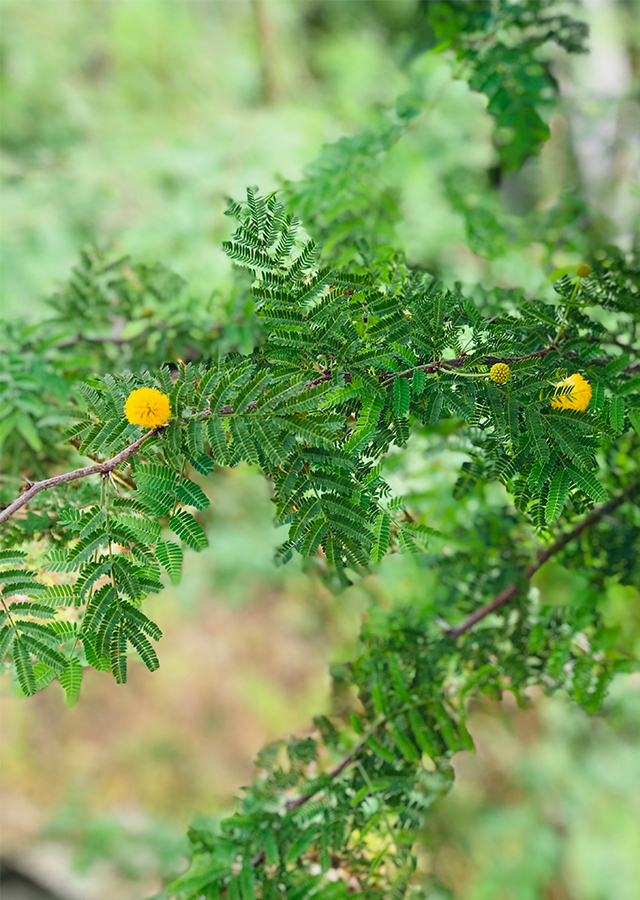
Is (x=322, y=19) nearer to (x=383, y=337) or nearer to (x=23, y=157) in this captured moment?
(x=23, y=157)

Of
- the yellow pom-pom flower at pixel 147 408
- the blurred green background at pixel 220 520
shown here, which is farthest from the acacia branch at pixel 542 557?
the blurred green background at pixel 220 520

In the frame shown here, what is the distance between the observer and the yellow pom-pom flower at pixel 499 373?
418 mm

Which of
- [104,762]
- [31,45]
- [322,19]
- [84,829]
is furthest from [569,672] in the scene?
[322,19]

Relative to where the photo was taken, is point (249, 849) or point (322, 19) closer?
point (249, 849)

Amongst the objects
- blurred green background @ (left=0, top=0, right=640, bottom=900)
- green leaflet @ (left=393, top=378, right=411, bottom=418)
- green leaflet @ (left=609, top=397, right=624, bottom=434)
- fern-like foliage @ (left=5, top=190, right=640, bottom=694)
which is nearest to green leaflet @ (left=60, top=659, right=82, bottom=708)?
fern-like foliage @ (left=5, top=190, right=640, bottom=694)

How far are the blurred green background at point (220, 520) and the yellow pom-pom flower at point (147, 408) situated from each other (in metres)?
1.03

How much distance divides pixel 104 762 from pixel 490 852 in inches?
45.9

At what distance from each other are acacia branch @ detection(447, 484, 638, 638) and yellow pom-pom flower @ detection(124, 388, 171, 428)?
0.47 metres

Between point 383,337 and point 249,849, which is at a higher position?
point 383,337

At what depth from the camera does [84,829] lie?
5.95 feet

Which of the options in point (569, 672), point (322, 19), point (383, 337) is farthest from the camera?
point (322, 19)

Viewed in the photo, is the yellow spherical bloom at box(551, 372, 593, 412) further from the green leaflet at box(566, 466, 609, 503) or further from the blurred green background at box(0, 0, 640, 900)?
the blurred green background at box(0, 0, 640, 900)

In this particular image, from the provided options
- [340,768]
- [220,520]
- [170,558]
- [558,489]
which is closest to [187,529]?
[170,558]

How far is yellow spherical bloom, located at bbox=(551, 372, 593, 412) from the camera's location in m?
0.43
